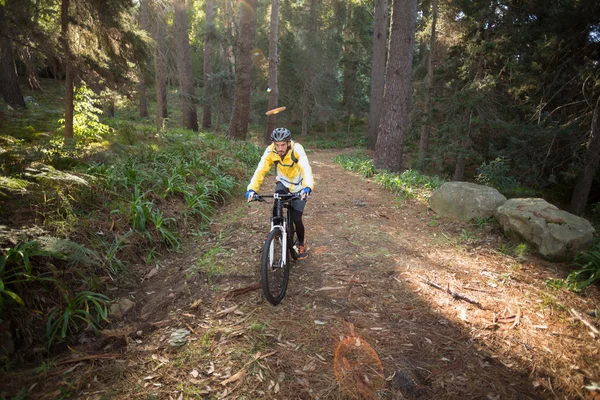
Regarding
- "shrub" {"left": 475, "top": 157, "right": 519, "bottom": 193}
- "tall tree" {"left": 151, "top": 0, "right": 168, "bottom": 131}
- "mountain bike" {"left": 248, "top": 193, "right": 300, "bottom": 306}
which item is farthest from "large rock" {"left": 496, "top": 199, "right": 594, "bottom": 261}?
"tall tree" {"left": 151, "top": 0, "right": 168, "bottom": 131}

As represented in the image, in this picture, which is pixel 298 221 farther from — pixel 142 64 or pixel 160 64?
pixel 160 64

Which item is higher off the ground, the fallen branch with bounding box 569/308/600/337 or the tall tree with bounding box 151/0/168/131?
the tall tree with bounding box 151/0/168/131

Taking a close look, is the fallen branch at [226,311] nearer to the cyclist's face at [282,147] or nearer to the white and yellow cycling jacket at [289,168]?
the white and yellow cycling jacket at [289,168]

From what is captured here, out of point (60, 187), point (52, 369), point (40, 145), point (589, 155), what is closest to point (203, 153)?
point (40, 145)

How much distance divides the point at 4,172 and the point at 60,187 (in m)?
0.82

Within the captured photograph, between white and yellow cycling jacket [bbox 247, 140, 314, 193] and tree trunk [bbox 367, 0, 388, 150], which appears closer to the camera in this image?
white and yellow cycling jacket [bbox 247, 140, 314, 193]

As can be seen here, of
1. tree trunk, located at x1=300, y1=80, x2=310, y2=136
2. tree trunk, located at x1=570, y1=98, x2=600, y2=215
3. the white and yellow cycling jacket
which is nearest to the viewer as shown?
the white and yellow cycling jacket

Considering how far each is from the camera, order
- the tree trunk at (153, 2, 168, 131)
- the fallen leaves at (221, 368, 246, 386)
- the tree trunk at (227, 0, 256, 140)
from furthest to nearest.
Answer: the tree trunk at (227, 0, 256, 140) < the tree trunk at (153, 2, 168, 131) < the fallen leaves at (221, 368, 246, 386)

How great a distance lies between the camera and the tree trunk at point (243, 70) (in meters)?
13.0

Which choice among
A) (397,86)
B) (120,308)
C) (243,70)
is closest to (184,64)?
(243,70)

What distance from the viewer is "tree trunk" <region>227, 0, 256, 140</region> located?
13.0m

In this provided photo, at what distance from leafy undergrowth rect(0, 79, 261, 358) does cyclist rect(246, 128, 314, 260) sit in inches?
89.7

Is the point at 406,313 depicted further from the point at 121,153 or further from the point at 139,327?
the point at 121,153

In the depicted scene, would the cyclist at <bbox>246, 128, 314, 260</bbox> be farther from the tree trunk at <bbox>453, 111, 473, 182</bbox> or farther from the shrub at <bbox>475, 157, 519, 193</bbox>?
the tree trunk at <bbox>453, 111, 473, 182</bbox>
